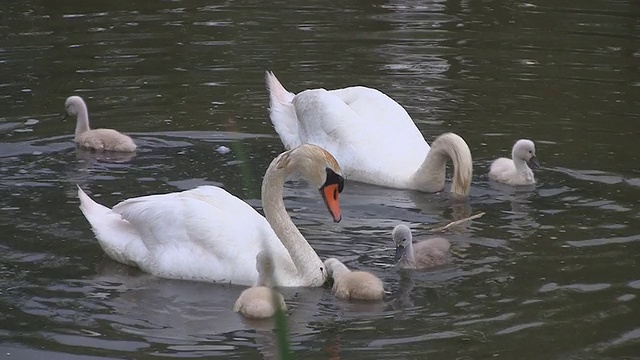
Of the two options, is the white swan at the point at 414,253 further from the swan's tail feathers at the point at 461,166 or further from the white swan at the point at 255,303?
the swan's tail feathers at the point at 461,166

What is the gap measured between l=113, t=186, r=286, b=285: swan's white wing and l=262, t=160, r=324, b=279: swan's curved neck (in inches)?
3.7

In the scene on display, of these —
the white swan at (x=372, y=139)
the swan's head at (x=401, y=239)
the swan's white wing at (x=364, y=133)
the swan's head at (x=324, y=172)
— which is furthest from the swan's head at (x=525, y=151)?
the swan's head at (x=324, y=172)

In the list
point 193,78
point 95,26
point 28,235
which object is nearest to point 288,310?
point 28,235

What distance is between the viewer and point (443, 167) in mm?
10352

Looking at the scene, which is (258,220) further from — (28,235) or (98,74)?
(98,74)

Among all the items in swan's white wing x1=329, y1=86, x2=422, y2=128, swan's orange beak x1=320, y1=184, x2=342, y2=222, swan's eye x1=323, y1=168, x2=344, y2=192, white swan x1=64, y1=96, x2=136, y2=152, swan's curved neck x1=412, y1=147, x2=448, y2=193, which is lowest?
swan's curved neck x1=412, y1=147, x2=448, y2=193

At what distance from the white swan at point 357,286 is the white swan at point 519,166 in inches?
109

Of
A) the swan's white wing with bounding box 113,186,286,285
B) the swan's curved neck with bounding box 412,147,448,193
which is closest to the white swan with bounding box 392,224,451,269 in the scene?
the swan's white wing with bounding box 113,186,286,285

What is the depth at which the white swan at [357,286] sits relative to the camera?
297 inches

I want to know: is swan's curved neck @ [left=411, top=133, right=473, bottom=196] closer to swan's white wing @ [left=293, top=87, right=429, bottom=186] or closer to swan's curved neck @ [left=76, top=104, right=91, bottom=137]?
swan's white wing @ [left=293, top=87, right=429, bottom=186]

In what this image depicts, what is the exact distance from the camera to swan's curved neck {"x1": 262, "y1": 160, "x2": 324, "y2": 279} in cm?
798

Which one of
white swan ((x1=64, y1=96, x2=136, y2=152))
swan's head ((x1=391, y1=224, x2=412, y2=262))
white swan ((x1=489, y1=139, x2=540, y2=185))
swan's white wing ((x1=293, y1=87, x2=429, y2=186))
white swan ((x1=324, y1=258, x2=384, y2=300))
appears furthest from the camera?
white swan ((x1=64, y1=96, x2=136, y2=152))

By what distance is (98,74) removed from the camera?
45.5ft

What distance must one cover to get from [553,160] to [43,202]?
13.1ft
